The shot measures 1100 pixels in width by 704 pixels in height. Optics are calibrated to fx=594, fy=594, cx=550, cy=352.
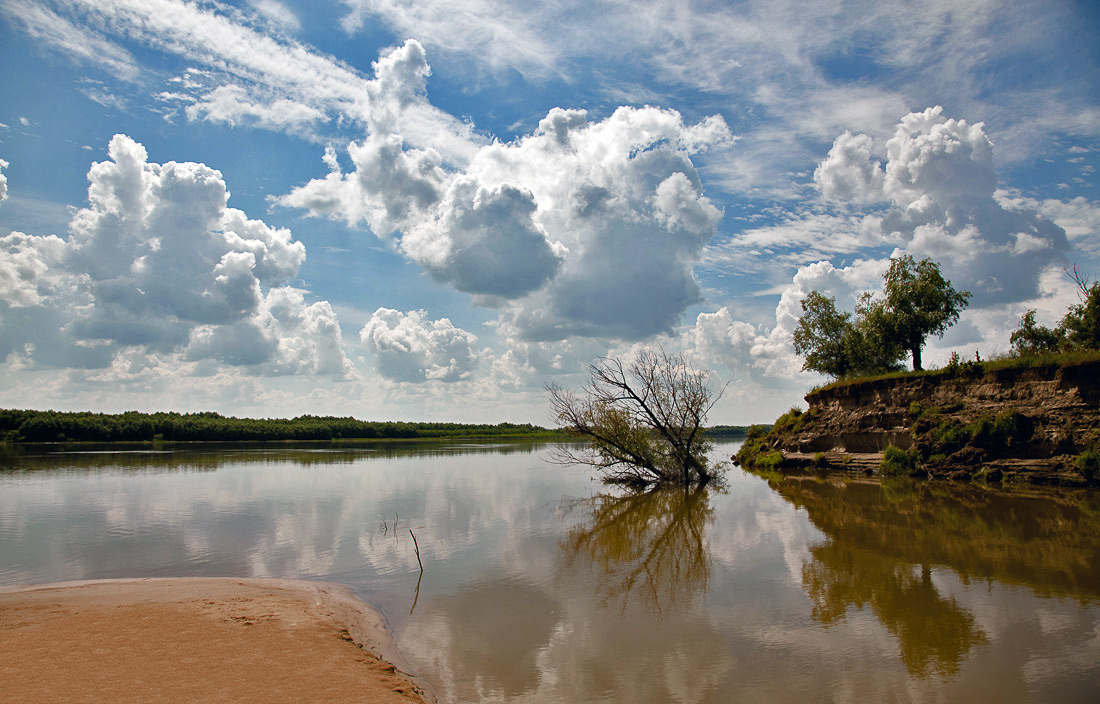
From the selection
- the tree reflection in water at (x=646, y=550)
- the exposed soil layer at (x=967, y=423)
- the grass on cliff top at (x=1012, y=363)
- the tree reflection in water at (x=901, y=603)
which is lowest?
the tree reflection in water at (x=646, y=550)

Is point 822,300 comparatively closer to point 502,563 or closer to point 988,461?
point 988,461

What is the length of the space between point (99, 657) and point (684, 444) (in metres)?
25.6

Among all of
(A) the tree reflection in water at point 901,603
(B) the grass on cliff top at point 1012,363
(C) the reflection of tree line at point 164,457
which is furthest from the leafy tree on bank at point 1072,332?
(C) the reflection of tree line at point 164,457

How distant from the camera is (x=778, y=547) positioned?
14930 millimetres

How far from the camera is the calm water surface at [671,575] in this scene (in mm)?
7359

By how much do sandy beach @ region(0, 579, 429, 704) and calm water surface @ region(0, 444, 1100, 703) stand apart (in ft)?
2.87

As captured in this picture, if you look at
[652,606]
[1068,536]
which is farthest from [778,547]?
[1068,536]

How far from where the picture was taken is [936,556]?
13.3 metres

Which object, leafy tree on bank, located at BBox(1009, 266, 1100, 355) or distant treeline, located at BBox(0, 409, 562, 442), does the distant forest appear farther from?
leafy tree on bank, located at BBox(1009, 266, 1100, 355)

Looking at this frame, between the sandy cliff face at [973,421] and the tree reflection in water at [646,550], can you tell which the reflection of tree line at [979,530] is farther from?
the tree reflection in water at [646,550]

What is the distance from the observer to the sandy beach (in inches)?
252

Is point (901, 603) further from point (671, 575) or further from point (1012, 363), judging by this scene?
point (1012, 363)

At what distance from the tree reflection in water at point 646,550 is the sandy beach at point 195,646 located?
185 inches

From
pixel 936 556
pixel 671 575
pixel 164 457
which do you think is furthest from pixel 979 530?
pixel 164 457
